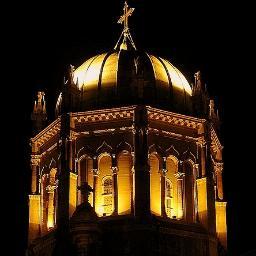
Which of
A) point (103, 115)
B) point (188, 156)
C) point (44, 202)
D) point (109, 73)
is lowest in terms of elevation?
point (44, 202)

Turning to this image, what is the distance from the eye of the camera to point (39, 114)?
6125 cm

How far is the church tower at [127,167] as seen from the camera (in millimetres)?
54094

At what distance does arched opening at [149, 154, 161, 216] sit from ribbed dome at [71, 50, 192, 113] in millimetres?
3211

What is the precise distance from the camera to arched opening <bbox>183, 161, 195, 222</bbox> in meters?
56.8

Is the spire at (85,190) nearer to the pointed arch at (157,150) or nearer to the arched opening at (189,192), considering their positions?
the pointed arch at (157,150)

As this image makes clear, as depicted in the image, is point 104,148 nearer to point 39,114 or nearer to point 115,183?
point 115,183

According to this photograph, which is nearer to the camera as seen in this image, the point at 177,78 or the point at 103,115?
the point at 103,115

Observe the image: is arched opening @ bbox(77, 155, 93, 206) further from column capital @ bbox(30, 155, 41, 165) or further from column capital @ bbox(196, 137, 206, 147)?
column capital @ bbox(196, 137, 206, 147)

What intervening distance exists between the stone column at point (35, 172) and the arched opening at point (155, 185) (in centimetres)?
732

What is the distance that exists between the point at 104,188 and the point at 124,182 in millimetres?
1301

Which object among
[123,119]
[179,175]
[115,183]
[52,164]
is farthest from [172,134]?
[52,164]

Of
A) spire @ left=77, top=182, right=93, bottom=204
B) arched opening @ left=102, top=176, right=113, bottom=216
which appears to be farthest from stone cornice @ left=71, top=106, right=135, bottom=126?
spire @ left=77, top=182, right=93, bottom=204

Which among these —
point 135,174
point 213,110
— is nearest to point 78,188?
point 135,174

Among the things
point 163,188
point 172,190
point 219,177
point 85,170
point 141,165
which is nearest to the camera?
point 141,165
